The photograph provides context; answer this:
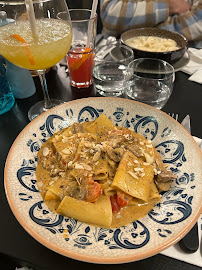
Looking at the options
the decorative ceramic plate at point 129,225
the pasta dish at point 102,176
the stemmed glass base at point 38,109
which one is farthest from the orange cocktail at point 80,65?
the pasta dish at point 102,176

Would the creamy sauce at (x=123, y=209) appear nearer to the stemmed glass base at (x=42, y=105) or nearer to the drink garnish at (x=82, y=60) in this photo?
the stemmed glass base at (x=42, y=105)

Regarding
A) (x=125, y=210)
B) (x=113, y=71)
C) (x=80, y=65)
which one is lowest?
(x=125, y=210)

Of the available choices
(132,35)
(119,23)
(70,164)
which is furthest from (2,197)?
(119,23)

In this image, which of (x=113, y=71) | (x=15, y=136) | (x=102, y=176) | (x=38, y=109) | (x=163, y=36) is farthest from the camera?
(x=163, y=36)

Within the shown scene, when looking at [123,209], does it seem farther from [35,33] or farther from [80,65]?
[80,65]

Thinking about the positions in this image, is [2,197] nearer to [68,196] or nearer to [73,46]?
[68,196]

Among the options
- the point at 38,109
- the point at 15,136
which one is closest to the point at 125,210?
the point at 15,136
